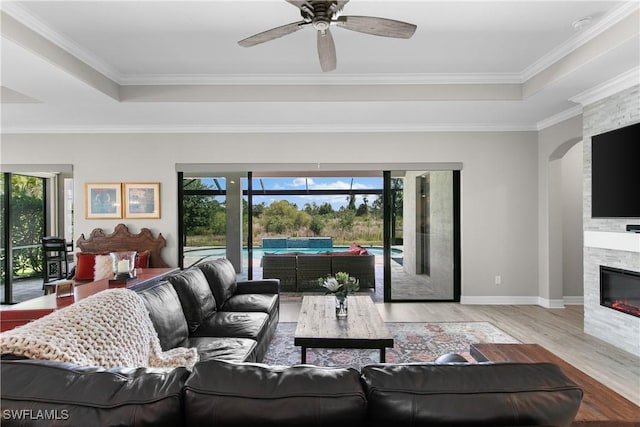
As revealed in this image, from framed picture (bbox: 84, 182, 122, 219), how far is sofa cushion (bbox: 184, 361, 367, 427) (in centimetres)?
506

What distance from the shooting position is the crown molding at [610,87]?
129 inches

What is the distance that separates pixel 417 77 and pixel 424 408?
12.3 feet

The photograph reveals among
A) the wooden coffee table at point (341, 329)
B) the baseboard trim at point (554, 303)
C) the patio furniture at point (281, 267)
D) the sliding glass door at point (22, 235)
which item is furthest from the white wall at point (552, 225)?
the sliding glass door at point (22, 235)

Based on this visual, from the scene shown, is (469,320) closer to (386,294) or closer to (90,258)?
(386,294)

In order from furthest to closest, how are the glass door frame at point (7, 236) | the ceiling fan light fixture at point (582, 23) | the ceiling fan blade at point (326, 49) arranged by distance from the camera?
the glass door frame at point (7, 236), the ceiling fan light fixture at point (582, 23), the ceiling fan blade at point (326, 49)

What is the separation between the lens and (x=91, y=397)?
1004 mm

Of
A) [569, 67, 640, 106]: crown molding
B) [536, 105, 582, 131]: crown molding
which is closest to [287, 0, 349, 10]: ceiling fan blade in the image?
[569, 67, 640, 106]: crown molding

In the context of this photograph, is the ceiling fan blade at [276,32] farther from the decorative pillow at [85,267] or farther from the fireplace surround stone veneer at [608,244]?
the decorative pillow at [85,267]

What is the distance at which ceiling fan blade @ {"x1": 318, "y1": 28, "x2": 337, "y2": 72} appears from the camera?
2.37 meters

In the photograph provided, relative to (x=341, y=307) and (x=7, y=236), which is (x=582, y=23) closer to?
(x=341, y=307)

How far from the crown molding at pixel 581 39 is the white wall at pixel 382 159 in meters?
1.53

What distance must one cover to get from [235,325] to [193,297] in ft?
1.40

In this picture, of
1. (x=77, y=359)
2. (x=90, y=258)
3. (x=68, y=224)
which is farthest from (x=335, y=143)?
(x=68, y=224)

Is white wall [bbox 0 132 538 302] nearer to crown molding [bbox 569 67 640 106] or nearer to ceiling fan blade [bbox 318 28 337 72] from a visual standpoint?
crown molding [bbox 569 67 640 106]
